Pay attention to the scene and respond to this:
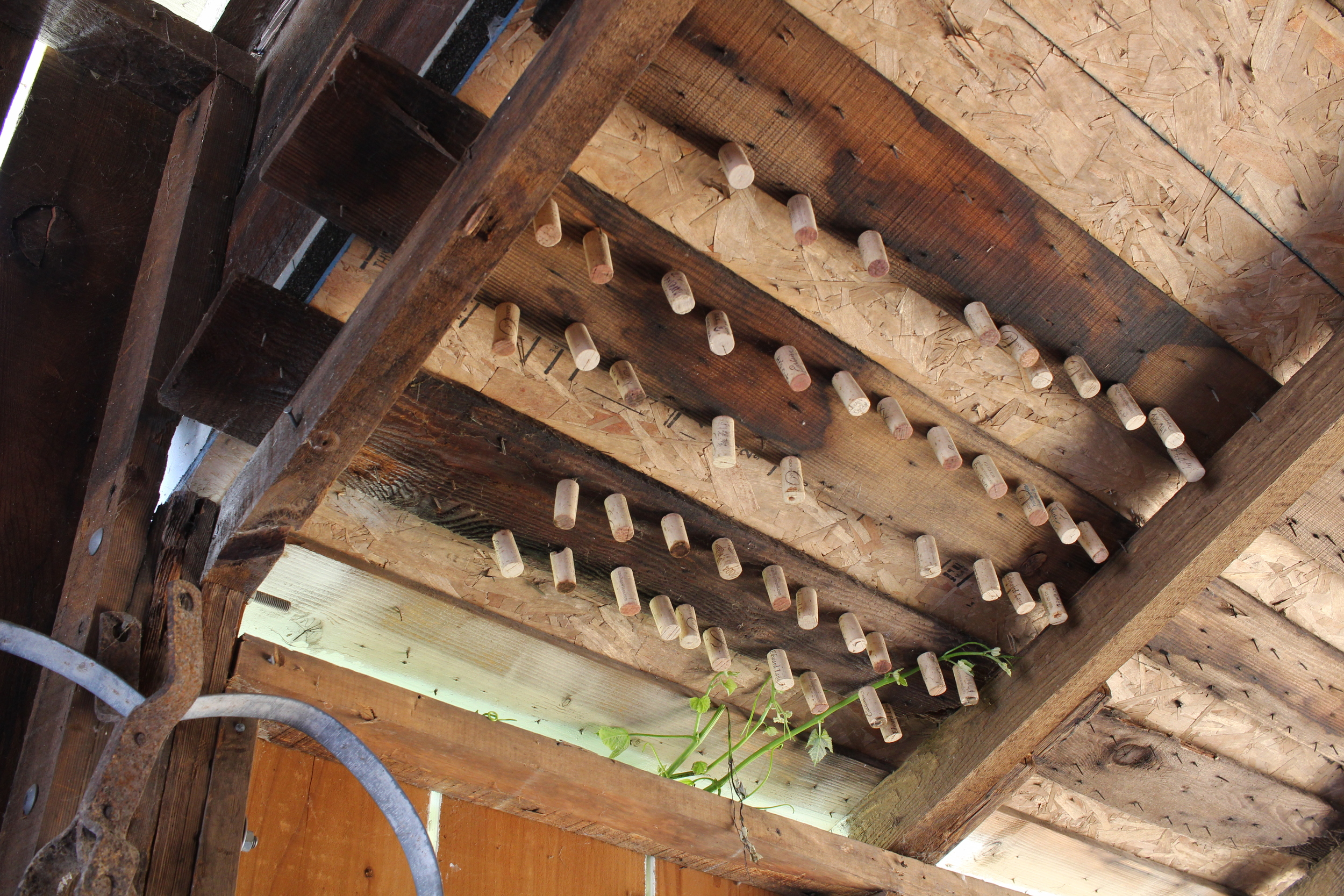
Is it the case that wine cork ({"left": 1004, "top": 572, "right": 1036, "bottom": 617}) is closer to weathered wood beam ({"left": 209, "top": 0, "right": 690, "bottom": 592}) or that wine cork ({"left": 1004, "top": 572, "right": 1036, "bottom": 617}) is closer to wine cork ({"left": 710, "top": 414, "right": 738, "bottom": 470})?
wine cork ({"left": 710, "top": 414, "right": 738, "bottom": 470})

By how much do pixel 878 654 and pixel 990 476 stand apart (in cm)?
55

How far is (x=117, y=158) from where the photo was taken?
215 cm

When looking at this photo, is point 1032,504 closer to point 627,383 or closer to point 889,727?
point 889,727

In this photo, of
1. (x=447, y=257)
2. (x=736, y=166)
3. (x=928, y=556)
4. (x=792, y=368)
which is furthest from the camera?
(x=928, y=556)

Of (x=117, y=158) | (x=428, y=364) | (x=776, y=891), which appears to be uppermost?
(x=428, y=364)

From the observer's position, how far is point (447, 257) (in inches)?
56.7

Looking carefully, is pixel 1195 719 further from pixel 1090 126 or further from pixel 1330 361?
pixel 1090 126

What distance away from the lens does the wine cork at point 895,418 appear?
6.73 ft

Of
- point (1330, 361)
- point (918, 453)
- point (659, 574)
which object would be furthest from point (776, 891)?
point (1330, 361)

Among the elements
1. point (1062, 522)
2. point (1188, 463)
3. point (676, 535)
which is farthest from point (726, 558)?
point (1188, 463)

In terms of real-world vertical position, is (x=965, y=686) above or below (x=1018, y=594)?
below

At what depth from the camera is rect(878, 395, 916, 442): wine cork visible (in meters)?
2.05

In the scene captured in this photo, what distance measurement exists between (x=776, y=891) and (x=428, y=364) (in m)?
1.62

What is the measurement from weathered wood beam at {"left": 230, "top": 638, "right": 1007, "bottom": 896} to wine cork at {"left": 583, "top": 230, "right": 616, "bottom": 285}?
830 mm
